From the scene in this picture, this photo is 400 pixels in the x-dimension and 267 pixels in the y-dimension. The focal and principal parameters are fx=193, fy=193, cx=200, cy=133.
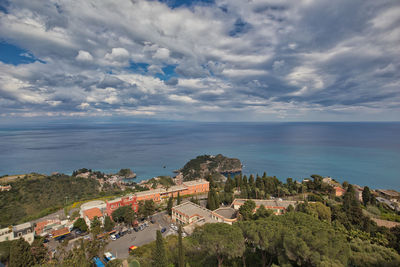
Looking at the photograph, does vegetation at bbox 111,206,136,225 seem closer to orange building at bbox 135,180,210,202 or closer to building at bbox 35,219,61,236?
orange building at bbox 135,180,210,202

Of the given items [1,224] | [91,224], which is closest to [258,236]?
[91,224]

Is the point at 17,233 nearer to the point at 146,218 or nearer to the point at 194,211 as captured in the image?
the point at 146,218

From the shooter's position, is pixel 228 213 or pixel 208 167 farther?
pixel 208 167

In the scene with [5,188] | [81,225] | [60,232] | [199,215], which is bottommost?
[5,188]

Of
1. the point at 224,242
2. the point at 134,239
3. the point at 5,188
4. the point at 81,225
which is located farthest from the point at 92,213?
the point at 5,188

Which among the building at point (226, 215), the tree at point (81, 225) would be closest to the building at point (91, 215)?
the tree at point (81, 225)

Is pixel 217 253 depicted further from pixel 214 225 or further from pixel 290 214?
pixel 290 214
